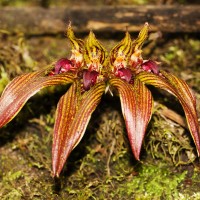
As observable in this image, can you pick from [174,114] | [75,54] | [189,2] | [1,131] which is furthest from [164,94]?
[189,2]

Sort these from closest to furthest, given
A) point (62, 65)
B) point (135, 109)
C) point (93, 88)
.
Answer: point (135, 109), point (93, 88), point (62, 65)

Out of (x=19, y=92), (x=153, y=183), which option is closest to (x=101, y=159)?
(x=153, y=183)

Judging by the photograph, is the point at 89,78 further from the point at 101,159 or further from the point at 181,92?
the point at 101,159

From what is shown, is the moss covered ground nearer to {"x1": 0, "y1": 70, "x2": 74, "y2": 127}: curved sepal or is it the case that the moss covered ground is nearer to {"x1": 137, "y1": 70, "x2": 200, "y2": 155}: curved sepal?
{"x1": 137, "y1": 70, "x2": 200, "y2": 155}: curved sepal

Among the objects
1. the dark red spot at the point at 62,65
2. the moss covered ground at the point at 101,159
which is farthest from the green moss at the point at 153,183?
the dark red spot at the point at 62,65

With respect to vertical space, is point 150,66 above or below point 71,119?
above

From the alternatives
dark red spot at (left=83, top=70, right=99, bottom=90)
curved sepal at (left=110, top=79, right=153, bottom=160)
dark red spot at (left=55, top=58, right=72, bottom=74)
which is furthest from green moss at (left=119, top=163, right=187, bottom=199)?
dark red spot at (left=55, top=58, right=72, bottom=74)
